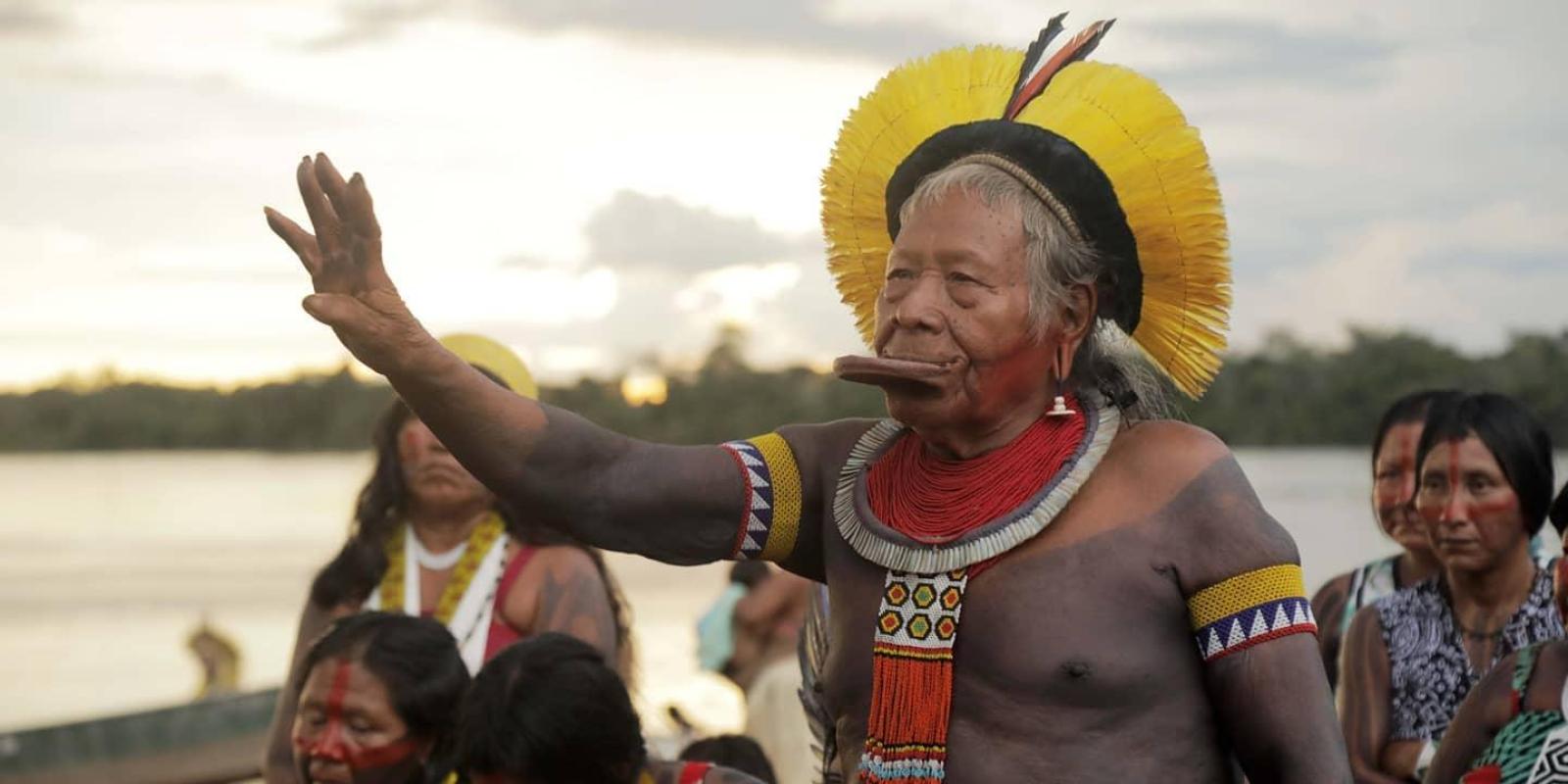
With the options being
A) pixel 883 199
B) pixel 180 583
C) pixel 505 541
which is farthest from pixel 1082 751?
pixel 180 583

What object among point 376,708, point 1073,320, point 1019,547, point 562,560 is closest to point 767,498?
point 1019,547

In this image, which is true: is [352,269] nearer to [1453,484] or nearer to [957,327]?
[957,327]

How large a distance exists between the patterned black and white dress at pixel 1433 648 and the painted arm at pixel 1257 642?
2.41m

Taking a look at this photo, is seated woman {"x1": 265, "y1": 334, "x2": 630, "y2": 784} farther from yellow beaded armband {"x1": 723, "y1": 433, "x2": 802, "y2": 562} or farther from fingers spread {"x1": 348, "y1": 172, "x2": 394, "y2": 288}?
fingers spread {"x1": 348, "y1": 172, "x2": 394, "y2": 288}

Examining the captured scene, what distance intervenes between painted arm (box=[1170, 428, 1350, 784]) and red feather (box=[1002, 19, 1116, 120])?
705 mm

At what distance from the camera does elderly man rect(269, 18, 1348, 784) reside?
113 inches

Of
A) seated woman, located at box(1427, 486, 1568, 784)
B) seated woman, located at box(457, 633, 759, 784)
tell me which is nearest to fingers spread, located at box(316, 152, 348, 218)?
seated woman, located at box(457, 633, 759, 784)

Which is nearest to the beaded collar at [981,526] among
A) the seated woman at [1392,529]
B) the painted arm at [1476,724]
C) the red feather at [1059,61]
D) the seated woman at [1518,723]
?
the red feather at [1059,61]

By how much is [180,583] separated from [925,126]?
1210 inches

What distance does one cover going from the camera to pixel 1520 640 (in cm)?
506

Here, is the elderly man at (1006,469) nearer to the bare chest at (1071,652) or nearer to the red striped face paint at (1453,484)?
the bare chest at (1071,652)

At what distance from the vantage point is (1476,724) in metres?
4.14

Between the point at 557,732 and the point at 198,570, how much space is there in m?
31.7

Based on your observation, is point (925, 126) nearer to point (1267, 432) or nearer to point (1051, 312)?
point (1051, 312)
